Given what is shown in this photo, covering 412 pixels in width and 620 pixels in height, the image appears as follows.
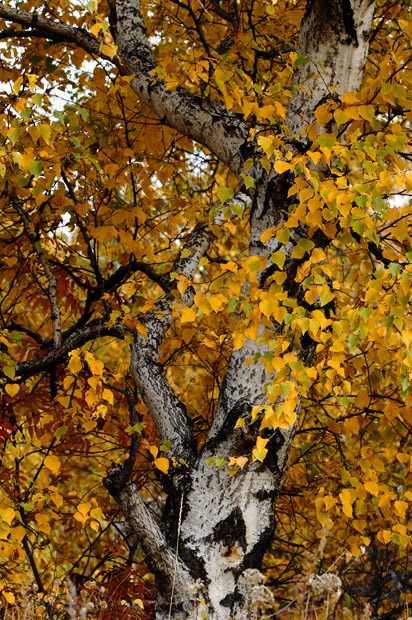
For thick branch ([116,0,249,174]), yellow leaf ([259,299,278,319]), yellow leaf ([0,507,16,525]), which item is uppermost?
thick branch ([116,0,249,174])

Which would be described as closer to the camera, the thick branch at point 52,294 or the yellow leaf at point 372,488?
the yellow leaf at point 372,488

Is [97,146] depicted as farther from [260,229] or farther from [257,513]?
[257,513]

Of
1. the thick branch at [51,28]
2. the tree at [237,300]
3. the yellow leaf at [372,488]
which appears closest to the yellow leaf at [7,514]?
the tree at [237,300]

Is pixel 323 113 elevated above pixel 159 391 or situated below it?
above

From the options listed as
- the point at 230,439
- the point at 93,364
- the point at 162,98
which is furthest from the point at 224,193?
the point at 162,98

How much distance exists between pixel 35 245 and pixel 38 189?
668 mm

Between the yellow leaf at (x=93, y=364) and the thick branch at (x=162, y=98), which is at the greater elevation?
the thick branch at (x=162, y=98)

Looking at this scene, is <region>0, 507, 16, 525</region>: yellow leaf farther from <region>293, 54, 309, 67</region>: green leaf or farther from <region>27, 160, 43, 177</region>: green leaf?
<region>293, 54, 309, 67</region>: green leaf

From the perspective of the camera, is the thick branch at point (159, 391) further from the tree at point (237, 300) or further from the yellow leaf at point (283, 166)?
the yellow leaf at point (283, 166)

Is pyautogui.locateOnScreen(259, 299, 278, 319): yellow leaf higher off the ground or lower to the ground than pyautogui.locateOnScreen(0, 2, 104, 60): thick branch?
lower

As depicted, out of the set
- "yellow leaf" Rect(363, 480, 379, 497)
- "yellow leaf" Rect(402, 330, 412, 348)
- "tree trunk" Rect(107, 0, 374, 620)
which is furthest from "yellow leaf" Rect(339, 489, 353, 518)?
"yellow leaf" Rect(402, 330, 412, 348)

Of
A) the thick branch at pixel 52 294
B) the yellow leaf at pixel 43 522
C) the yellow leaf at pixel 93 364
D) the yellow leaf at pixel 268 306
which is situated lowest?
the yellow leaf at pixel 43 522

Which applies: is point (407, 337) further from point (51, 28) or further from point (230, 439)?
point (51, 28)

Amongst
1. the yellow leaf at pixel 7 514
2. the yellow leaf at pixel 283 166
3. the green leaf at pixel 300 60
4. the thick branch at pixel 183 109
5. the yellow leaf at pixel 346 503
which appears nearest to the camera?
the yellow leaf at pixel 283 166
